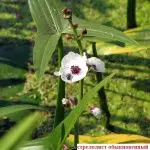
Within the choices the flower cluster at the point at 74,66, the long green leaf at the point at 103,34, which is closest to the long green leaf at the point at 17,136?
the flower cluster at the point at 74,66

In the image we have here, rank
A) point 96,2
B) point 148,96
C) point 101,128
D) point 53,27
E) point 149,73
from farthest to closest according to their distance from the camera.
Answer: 1. point 96,2
2. point 149,73
3. point 148,96
4. point 101,128
5. point 53,27

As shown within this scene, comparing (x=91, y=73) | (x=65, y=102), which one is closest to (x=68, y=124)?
(x=65, y=102)

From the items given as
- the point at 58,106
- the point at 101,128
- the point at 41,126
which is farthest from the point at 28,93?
the point at 58,106

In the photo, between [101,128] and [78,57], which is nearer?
[78,57]

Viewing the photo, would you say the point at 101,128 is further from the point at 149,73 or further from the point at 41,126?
the point at 149,73

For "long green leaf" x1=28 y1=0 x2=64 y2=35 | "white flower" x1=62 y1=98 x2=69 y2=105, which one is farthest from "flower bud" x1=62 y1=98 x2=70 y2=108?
"long green leaf" x1=28 y1=0 x2=64 y2=35

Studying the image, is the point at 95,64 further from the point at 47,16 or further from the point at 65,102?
the point at 47,16

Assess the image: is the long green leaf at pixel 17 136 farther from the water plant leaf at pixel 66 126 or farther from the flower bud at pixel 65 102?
the flower bud at pixel 65 102
